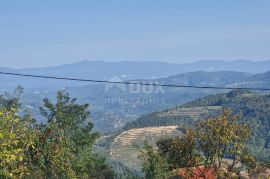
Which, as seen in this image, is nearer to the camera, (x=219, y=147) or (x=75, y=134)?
(x=219, y=147)

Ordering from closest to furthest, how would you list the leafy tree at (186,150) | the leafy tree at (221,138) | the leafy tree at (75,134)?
the leafy tree at (221,138) < the leafy tree at (186,150) < the leafy tree at (75,134)

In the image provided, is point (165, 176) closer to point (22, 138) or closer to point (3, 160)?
point (22, 138)

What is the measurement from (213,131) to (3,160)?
18.5 m

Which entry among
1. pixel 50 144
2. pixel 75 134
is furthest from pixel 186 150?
pixel 75 134

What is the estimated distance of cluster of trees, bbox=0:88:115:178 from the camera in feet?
73.1

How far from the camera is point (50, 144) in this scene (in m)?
37.4

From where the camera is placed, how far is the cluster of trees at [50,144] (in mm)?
22281

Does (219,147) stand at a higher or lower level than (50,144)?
lower

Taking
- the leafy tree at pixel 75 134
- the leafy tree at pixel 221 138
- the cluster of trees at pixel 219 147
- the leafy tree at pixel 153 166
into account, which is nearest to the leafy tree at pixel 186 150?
the cluster of trees at pixel 219 147

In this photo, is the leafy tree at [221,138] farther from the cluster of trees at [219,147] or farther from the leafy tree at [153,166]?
the leafy tree at [153,166]

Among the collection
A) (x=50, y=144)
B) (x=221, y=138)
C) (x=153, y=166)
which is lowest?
(x=153, y=166)

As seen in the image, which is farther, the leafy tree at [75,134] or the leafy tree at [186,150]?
the leafy tree at [75,134]

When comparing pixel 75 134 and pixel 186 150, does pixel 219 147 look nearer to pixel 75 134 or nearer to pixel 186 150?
pixel 186 150

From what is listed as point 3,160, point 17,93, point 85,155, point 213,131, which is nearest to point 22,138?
point 3,160
